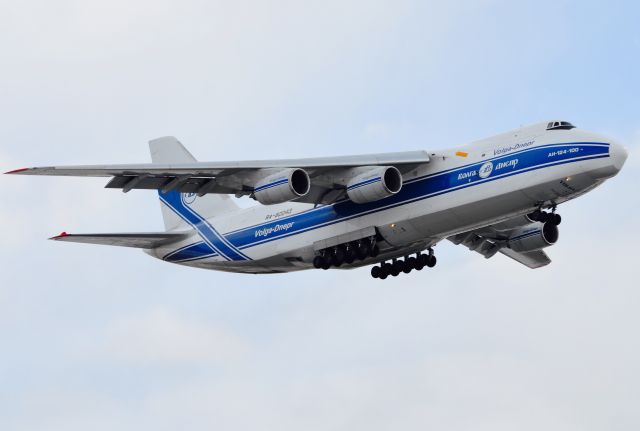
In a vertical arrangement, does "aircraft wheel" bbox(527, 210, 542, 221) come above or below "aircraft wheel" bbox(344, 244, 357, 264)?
below

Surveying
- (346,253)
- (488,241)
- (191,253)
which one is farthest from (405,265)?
(191,253)

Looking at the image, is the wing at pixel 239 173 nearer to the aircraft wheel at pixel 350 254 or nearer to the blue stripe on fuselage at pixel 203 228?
the aircraft wheel at pixel 350 254

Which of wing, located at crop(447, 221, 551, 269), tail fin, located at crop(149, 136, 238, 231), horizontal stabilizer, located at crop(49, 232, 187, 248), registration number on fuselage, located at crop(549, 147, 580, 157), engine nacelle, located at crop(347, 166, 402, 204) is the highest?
tail fin, located at crop(149, 136, 238, 231)

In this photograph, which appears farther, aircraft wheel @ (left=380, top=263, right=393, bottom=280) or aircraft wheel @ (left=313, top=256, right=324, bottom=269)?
aircraft wheel @ (left=380, top=263, right=393, bottom=280)

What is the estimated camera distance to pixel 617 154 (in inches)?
1089

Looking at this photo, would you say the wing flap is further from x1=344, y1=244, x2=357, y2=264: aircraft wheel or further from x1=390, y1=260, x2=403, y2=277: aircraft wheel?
x1=344, y1=244, x2=357, y2=264: aircraft wheel

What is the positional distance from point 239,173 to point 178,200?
6.48m

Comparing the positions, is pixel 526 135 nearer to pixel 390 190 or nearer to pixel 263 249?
pixel 390 190

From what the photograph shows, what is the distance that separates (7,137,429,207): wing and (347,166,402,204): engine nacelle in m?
0.25

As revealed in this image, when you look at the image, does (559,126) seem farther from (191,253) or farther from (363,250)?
(191,253)

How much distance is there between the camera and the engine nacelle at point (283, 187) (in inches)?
1102

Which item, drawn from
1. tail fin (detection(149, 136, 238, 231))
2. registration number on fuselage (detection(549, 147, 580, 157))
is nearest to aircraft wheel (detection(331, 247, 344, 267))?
tail fin (detection(149, 136, 238, 231))

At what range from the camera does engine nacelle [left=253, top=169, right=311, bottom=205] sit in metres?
28.0

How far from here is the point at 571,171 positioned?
27750 millimetres
